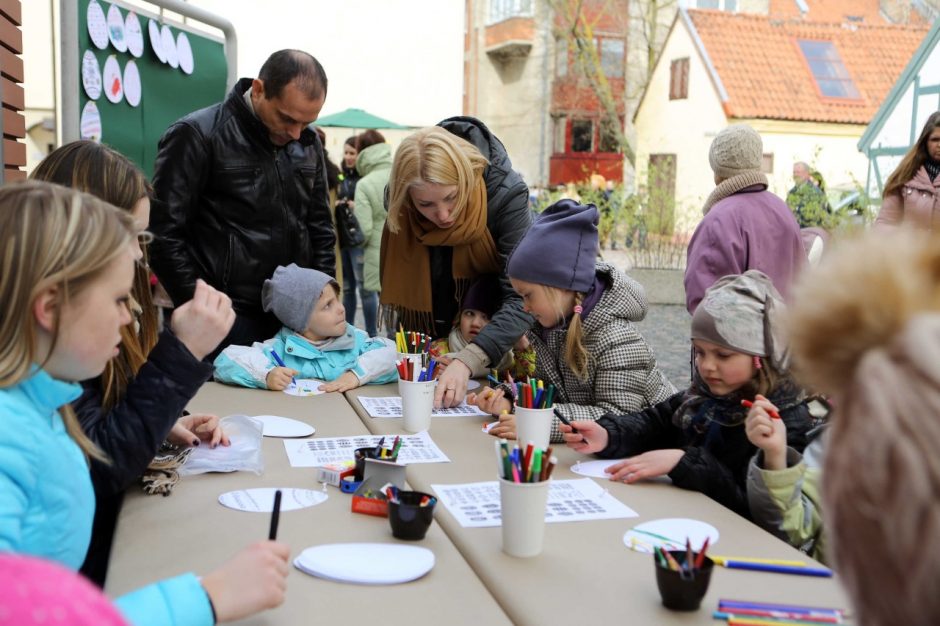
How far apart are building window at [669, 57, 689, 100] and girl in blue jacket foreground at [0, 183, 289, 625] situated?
19575 mm

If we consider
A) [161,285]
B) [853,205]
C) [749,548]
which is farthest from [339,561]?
[853,205]

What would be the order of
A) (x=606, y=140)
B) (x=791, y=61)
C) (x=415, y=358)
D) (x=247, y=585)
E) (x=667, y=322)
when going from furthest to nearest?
1. (x=606, y=140)
2. (x=791, y=61)
3. (x=667, y=322)
4. (x=415, y=358)
5. (x=247, y=585)

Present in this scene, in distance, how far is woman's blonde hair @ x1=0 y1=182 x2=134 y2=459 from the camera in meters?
1.27

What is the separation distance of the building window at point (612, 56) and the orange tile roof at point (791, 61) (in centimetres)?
392

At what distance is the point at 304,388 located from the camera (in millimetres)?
2920

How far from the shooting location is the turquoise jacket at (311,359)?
117 inches

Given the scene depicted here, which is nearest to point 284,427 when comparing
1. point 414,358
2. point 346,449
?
point 346,449

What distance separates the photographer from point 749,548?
63.0 inches

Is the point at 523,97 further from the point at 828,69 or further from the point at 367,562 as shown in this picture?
the point at 367,562

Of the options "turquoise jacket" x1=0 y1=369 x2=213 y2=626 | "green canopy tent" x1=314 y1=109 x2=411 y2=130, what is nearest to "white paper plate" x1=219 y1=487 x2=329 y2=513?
"turquoise jacket" x1=0 y1=369 x2=213 y2=626

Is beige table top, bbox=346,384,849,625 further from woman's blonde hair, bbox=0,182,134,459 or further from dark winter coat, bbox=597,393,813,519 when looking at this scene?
woman's blonde hair, bbox=0,182,134,459

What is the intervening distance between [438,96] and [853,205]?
28.8 ft

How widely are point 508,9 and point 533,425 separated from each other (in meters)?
23.7

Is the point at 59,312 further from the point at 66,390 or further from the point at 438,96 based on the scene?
the point at 438,96
